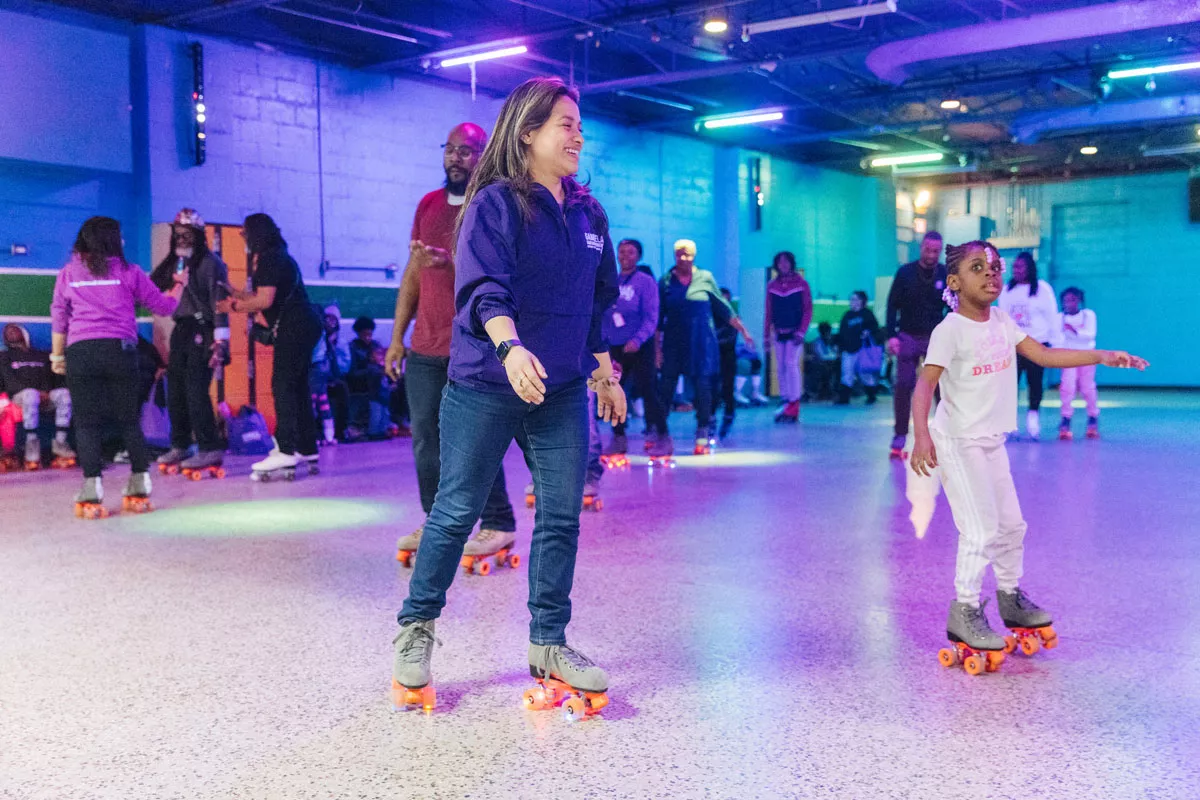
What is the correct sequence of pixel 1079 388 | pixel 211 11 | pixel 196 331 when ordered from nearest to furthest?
pixel 196 331, pixel 211 11, pixel 1079 388

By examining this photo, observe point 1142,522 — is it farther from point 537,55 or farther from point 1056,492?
point 537,55

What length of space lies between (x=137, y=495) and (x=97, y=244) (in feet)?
4.40

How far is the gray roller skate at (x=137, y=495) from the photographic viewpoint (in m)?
6.09

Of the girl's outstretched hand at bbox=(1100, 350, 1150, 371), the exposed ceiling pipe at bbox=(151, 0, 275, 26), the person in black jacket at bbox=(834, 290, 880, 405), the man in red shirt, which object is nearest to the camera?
the girl's outstretched hand at bbox=(1100, 350, 1150, 371)

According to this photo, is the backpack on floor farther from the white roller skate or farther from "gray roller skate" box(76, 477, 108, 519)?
"gray roller skate" box(76, 477, 108, 519)

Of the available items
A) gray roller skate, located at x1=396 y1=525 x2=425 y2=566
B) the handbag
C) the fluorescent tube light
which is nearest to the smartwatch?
gray roller skate, located at x1=396 y1=525 x2=425 y2=566

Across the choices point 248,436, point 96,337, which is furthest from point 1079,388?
point 96,337

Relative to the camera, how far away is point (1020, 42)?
11.2 m

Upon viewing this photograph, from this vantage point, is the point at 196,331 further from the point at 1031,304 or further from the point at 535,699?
the point at 1031,304

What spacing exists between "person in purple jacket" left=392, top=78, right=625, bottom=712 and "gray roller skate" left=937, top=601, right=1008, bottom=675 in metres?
1.04

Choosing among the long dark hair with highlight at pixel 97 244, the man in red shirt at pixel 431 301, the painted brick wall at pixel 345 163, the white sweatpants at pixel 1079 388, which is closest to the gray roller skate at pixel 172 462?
the long dark hair with highlight at pixel 97 244

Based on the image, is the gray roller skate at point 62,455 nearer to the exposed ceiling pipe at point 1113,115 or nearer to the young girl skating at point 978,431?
the young girl skating at point 978,431

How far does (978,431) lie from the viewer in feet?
10.5

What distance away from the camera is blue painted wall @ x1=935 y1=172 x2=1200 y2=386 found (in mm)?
20750
